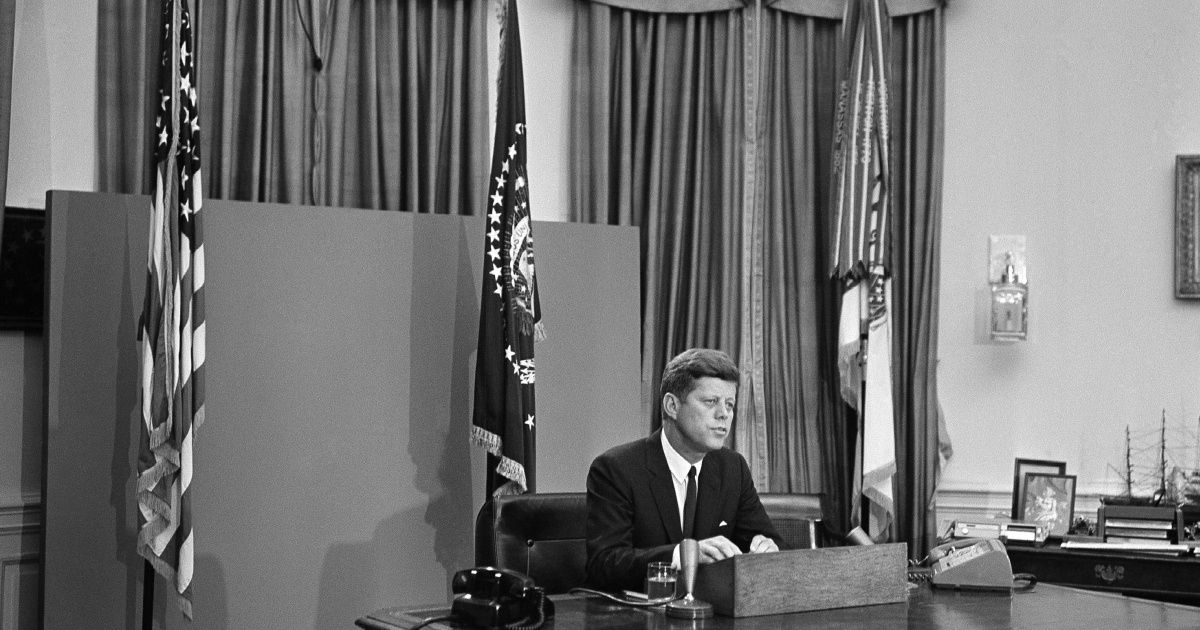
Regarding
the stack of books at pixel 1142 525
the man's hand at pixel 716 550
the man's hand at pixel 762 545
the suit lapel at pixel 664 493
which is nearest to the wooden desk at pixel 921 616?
the man's hand at pixel 716 550

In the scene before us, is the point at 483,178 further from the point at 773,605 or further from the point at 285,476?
the point at 773,605

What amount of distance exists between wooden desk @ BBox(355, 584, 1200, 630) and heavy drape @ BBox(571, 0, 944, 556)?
88.3 inches

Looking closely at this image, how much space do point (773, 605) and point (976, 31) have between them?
3414mm

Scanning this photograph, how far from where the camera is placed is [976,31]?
17.0ft

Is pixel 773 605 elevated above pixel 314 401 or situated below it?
below

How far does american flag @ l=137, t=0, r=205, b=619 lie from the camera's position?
3.66 metres

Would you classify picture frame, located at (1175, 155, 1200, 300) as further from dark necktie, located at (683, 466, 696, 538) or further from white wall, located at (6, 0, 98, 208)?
white wall, located at (6, 0, 98, 208)

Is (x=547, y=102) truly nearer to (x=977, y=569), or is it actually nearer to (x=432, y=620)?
(x=977, y=569)

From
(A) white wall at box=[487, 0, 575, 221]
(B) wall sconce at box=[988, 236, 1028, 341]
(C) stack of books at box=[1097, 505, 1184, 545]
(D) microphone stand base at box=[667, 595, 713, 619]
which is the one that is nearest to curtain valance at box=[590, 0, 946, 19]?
(A) white wall at box=[487, 0, 575, 221]

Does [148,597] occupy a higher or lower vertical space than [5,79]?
lower

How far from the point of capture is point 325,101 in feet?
14.7

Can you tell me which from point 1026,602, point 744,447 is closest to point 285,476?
point 744,447

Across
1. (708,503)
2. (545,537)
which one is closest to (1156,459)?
(708,503)

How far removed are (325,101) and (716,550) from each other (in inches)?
99.6
